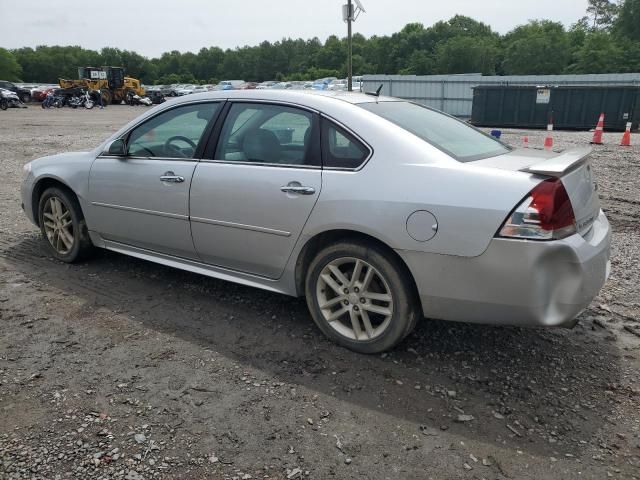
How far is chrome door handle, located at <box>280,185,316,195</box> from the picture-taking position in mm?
3205

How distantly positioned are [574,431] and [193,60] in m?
150

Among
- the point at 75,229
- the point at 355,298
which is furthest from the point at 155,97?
the point at 355,298

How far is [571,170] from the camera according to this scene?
2908 mm

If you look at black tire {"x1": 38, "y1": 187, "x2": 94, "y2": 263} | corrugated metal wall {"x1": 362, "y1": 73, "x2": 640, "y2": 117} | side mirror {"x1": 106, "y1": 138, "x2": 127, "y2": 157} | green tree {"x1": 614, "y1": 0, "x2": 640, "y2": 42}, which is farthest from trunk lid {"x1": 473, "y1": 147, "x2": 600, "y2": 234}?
green tree {"x1": 614, "y1": 0, "x2": 640, "y2": 42}

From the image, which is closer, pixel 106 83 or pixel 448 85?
pixel 448 85

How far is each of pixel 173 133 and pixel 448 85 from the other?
24787 mm

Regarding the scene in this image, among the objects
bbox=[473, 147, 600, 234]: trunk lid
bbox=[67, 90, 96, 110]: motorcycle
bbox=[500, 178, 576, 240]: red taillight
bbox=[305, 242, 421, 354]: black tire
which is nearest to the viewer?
bbox=[500, 178, 576, 240]: red taillight

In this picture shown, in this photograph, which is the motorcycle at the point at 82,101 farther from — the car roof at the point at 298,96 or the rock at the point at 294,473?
the rock at the point at 294,473

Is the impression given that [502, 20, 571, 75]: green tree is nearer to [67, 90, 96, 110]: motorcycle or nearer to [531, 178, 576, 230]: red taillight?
[67, 90, 96, 110]: motorcycle

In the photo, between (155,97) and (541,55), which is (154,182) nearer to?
(155,97)

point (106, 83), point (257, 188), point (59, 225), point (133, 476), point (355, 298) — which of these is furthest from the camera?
point (106, 83)

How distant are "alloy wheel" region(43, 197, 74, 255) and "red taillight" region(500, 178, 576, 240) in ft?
12.5

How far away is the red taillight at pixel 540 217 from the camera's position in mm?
2605

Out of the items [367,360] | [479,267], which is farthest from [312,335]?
[479,267]
